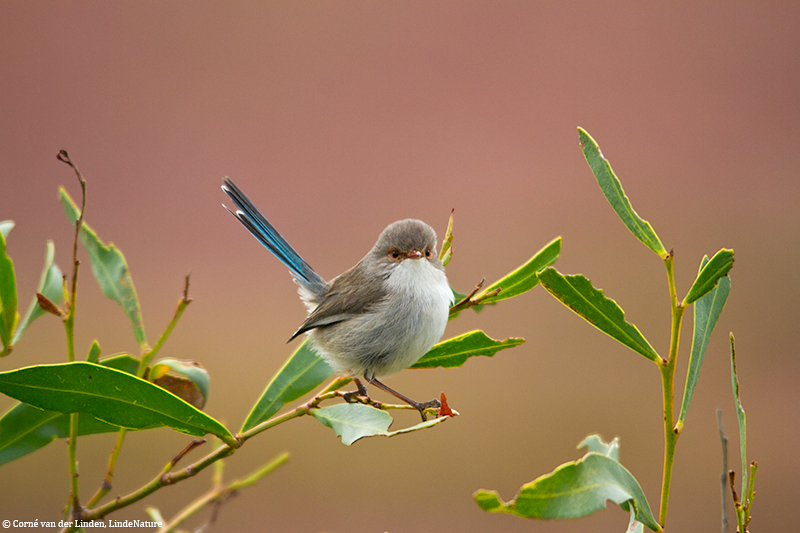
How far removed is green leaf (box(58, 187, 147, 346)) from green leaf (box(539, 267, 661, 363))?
2.07 ft

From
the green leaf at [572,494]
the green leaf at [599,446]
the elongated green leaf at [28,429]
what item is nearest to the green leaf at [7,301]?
the elongated green leaf at [28,429]

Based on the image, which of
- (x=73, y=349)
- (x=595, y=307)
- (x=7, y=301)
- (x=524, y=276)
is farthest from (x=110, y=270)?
(x=595, y=307)

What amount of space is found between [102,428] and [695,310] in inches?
30.4

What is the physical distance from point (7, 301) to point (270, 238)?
0.69 meters

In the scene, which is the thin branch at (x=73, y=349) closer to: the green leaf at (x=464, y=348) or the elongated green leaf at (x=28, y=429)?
the elongated green leaf at (x=28, y=429)

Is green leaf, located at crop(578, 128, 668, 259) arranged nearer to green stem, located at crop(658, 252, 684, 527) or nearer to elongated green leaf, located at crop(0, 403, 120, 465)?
green stem, located at crop(658, 252, 684, 527)

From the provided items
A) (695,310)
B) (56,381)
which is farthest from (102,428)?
(695,310)

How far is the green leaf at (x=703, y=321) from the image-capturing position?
2.33 ft

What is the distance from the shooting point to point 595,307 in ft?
2.15

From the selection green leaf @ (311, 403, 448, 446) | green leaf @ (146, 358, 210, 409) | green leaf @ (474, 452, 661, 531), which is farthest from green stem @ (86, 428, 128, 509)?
green leaf @ (474, 452, 661, 531)

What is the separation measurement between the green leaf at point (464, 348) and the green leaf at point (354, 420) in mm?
247

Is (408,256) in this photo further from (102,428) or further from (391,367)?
(102,428)

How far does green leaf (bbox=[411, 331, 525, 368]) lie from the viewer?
35.7 inches

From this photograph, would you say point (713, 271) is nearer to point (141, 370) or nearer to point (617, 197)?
point (617, 197)
